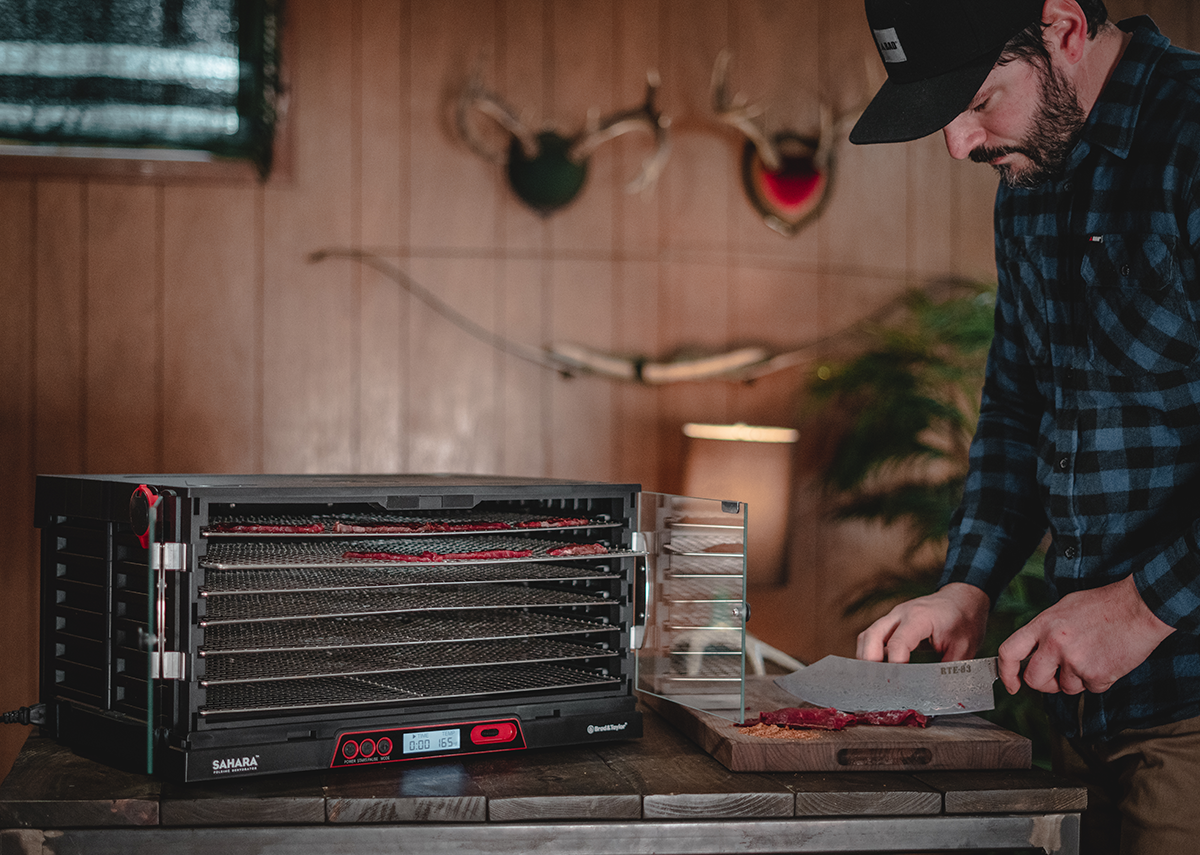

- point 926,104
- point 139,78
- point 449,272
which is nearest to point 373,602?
point 926,104

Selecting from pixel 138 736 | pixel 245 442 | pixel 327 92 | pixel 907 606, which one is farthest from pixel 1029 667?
pixel 327 92

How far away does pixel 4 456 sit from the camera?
254 cm

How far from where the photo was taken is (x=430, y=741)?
1.15m

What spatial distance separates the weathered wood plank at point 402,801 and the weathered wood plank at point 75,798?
0.58 feet

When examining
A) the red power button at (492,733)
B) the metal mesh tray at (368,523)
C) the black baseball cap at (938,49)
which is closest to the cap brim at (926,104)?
the black baseball cap at (938,49)

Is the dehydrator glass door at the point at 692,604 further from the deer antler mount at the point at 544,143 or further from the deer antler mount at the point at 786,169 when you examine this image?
the deer antler mount at the point at 786,169

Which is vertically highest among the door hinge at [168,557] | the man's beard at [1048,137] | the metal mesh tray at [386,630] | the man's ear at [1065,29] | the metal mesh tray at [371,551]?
the man's ear at [1065,29]

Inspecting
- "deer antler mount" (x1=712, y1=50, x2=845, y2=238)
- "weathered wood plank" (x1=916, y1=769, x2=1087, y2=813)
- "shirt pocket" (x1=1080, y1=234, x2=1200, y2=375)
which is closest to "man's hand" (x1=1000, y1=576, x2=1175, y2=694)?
"weathered wood plank" (x1=916, y1=769, x2=1087, y2=813)

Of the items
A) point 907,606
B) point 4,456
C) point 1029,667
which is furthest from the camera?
point 4,456

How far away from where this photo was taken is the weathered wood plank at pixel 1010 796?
1.10m

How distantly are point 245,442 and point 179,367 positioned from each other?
9.9 inches

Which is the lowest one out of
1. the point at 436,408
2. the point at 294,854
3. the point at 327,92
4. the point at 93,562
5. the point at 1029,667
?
the point at 294,854

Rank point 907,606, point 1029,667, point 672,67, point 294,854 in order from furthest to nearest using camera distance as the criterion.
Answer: point 672,67 → point 907,606 → point 1029,667 → point 294,854

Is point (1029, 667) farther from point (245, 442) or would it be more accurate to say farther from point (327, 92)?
point (327, 92)
